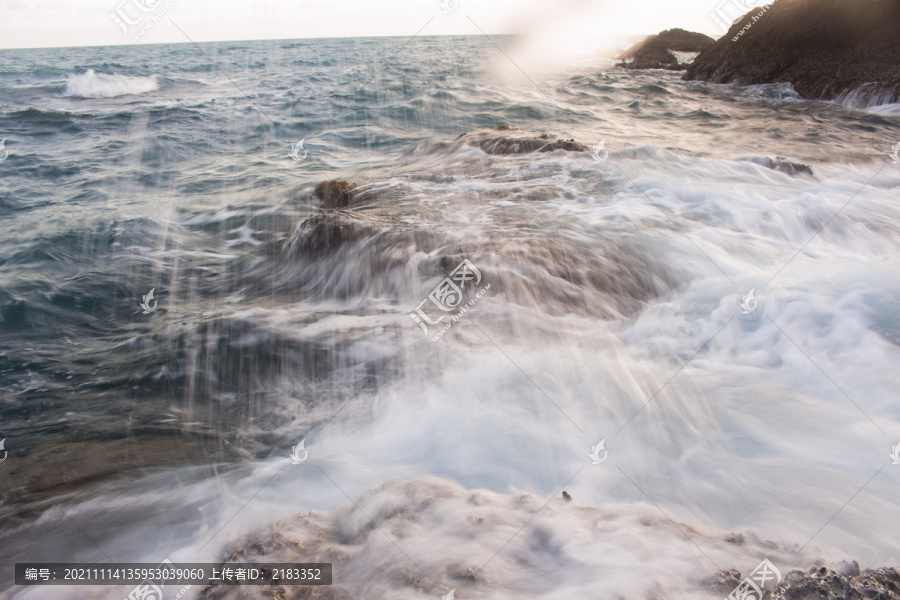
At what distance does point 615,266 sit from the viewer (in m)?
5.65

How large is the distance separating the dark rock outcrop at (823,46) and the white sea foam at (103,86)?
2534cm

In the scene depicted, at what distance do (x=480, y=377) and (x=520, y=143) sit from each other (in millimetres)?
7221

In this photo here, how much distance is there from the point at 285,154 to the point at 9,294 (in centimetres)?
775

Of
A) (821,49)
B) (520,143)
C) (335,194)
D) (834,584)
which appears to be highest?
(821,49)

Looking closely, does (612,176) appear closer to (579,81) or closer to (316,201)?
(316,201)

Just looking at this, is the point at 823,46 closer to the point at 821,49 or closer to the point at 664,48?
the point at 821,49

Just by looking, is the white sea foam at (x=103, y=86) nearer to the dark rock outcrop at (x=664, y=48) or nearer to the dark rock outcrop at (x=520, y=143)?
the dark rock outcrop at (x=520, y=143)

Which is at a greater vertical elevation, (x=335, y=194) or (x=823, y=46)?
(x=823, y=46)

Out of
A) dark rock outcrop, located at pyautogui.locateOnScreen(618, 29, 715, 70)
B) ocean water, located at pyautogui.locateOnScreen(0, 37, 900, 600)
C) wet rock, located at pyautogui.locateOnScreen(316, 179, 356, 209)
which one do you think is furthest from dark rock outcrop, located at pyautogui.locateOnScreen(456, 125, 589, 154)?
dark rock outcrop, located at pyautogui.locateOnScreen(618, 29, 715, 70)

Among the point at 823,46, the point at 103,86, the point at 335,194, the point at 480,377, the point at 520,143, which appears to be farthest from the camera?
Answer: the point at 103,86

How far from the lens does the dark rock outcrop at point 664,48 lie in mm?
26438

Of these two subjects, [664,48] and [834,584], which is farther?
[664,48]

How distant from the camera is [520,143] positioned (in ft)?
33.1

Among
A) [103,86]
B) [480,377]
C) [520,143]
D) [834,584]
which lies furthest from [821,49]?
[103,86]
